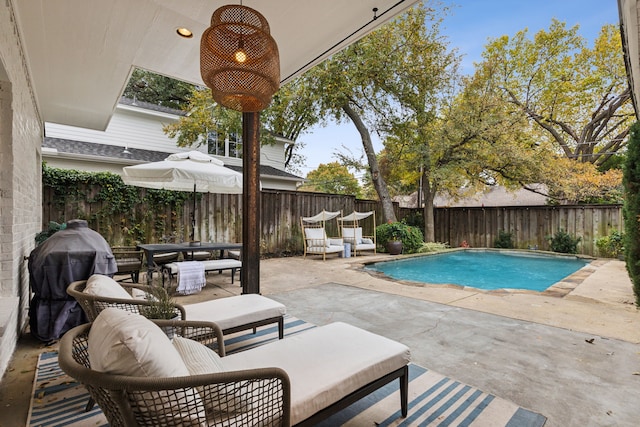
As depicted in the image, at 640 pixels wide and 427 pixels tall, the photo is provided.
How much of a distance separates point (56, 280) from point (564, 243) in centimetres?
1284

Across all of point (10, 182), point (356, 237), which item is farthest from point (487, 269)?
point (10, 182)

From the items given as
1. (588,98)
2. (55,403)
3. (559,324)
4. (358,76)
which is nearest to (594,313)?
(559,324)

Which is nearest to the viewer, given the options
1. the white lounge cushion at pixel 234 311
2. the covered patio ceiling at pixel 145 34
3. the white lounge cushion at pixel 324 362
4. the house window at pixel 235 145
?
the white lounge cushion at pixel 324 362

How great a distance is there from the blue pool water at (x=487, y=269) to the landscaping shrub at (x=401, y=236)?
70 cm

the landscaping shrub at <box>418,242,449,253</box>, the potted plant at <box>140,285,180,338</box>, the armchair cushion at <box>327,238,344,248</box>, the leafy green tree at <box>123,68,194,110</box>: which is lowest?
the landscaping shrub at <box>418,242,449,253</box>

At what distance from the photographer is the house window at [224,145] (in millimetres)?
11987

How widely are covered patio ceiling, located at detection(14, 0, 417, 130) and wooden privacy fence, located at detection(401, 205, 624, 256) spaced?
35.6 feet

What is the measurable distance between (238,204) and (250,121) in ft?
15.1

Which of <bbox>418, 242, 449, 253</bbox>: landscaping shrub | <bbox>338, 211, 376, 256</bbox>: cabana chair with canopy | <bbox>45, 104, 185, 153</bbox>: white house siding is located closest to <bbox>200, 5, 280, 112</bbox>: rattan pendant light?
<bbox>338, 211, 376, 256</bbox>: cabana chair with canopy

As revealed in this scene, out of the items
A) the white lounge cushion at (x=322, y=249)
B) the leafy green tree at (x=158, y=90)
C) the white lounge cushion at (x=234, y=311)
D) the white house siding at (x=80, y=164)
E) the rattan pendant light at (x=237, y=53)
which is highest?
the leafy green tree at (x=158, y=90)

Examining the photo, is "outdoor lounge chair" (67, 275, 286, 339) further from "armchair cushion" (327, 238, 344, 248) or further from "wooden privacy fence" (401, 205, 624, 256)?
"wooden privacy fence" (401, 205, 624, 256)

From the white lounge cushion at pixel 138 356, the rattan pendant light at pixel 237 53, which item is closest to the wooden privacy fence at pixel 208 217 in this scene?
the rattan pendant light at pixel 237 53

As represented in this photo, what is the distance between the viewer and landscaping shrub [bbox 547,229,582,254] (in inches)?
398

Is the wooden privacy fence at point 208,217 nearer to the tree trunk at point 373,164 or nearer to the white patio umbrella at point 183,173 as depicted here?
the tree trunk at point 373,164
